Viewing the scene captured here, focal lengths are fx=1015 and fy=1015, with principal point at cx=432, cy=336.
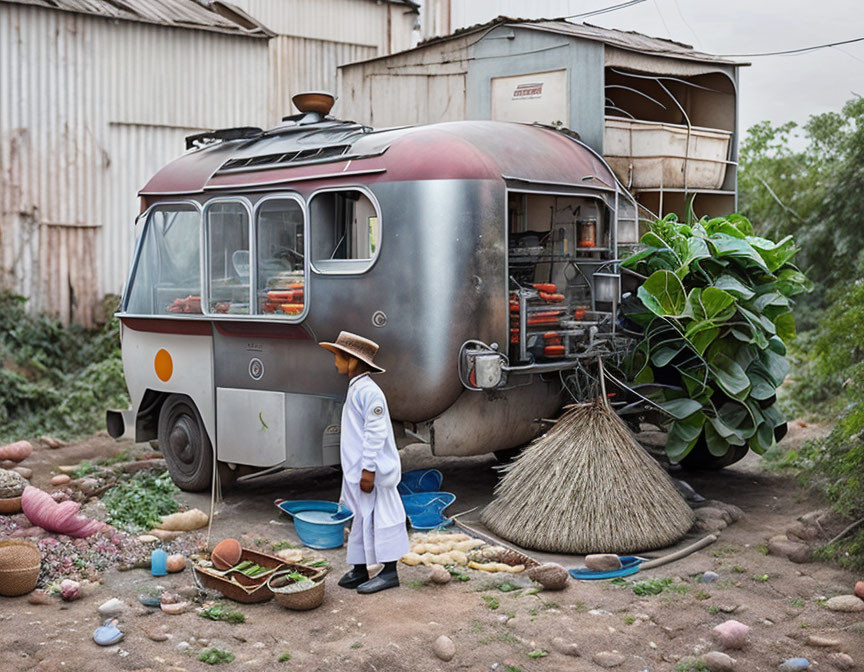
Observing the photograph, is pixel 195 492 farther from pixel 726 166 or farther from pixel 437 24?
pixel 437 24

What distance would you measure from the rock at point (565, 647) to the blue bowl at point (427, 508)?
219cm

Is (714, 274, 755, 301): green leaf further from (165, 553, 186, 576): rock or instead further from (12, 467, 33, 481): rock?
(12, 467, 33, 481): rock

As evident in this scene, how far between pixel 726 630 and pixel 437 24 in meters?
12.3

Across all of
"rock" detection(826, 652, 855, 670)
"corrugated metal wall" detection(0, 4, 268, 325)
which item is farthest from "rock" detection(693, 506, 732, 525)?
"corrugated metal wall" detection(0, 4, 268, 325)

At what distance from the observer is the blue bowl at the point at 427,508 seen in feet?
24.5

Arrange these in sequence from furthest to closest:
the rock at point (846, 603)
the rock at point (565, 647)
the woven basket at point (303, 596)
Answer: the woven basket at point (303, 596) < the rock at point (846, 603) < the rock at point (565, 647)

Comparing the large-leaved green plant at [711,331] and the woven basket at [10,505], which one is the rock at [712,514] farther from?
the woven basket at [10,505]

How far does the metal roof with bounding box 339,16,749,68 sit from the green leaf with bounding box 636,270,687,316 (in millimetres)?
2264

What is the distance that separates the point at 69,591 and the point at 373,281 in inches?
112

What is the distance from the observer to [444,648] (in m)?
5.19

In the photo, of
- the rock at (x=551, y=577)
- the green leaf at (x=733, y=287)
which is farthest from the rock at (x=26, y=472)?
the green leaf at (x=733, y=287)

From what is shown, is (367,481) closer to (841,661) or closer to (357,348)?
(357,348)

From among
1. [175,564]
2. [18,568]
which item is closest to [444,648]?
[175,564]

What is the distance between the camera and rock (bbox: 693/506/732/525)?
740 cm
